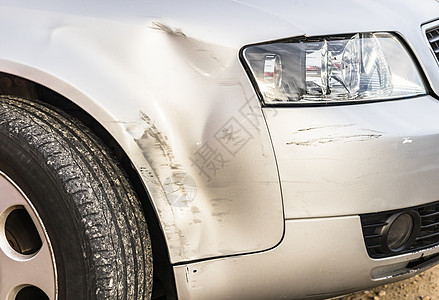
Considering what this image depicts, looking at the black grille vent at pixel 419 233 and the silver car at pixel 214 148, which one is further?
the black grille vent at pixel 419 233

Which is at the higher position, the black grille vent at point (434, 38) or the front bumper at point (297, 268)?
the black grille vent at point (434, 38)

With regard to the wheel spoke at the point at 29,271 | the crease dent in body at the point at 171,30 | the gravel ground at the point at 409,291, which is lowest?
the gravel ground at the point at 409,291

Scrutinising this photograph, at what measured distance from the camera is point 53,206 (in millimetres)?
1851

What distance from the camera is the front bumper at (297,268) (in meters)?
1.86

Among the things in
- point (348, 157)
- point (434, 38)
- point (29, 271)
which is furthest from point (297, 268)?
point (434, 38)

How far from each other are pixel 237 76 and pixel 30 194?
724mm

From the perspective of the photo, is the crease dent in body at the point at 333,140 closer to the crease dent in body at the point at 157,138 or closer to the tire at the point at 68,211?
the crease dent in body at the point at 157,138

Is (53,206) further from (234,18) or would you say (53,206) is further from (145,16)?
(234,18)

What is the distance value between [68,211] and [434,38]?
141 cm

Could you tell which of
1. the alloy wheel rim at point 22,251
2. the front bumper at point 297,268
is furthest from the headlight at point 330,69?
the alloy wheel rim at point 22,251

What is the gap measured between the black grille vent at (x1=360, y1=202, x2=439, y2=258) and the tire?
0.69 m

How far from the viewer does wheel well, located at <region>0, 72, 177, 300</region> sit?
1977mm

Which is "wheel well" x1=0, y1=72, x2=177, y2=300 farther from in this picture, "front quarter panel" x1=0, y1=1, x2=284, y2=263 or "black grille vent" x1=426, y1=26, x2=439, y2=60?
"black grille vent" x1=426, y1=26, x2=439, y2=60

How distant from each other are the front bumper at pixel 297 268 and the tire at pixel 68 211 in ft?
0.61
